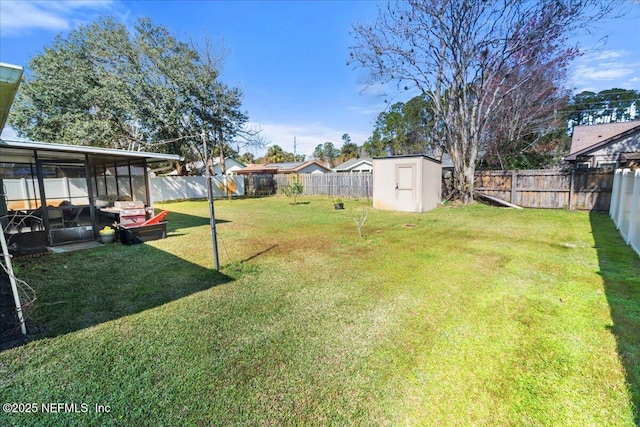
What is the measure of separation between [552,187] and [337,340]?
1248cm

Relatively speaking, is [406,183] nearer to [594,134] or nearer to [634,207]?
[634,207]

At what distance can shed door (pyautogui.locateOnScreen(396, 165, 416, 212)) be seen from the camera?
10.7 m

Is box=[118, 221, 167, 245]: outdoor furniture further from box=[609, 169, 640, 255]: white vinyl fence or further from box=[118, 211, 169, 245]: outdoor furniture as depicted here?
box=[609, 169, 640, 255]: white vinyl fence

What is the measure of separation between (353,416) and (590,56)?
16.4 meters

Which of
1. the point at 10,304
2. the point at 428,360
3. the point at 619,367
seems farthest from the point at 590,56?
the point at 10,304

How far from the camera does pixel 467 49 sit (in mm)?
11484

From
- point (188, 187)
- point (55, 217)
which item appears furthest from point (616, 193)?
point (188, 187)

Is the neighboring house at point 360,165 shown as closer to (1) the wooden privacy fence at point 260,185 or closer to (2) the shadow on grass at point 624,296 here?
(1) the wooden privacy fence at point 260,185

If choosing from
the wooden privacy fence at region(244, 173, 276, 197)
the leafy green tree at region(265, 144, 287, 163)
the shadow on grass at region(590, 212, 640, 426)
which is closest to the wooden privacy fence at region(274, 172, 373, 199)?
the wooden privacy fence at region(244, 173, 276, 197)

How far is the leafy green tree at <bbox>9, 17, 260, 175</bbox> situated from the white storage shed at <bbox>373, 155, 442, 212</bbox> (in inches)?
372

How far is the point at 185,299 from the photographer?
3574 mm

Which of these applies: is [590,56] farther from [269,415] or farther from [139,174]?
[139,174]

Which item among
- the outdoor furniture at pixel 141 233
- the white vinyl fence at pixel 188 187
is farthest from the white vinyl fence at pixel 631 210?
the white vinyl fence at pixel 188 187

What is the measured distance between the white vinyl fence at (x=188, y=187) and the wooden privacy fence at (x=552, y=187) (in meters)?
15.8
